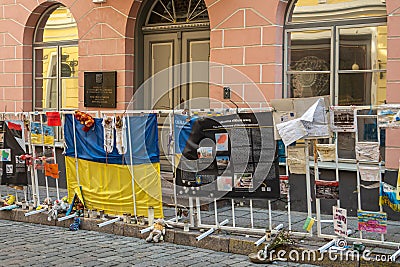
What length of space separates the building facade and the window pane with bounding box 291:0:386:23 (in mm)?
15

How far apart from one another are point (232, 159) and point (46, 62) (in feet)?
21.7

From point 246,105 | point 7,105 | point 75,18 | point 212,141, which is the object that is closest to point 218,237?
point 212,141

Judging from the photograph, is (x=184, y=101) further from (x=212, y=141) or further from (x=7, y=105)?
(x=7, y=105)

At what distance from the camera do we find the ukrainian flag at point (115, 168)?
28.7 feet

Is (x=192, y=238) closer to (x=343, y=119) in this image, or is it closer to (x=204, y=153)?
(x=204, y=153)

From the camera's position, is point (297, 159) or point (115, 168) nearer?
point (297, 159)

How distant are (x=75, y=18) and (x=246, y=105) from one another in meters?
4.24

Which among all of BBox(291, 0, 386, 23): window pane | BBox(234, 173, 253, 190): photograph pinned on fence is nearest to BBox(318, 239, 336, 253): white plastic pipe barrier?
BBox(234, 173, 253, 190): photograph pinned on fence

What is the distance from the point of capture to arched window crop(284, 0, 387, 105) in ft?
30.1

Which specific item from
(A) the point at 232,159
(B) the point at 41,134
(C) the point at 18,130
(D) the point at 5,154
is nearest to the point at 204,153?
(A) the point at 232,159

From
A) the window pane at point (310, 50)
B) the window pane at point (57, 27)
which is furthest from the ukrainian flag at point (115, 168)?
the window pane at point (57, 27)

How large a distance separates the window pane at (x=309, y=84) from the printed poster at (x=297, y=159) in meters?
2.17

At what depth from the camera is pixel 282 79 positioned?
1000 centimetres

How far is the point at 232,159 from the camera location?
8.05 metres
